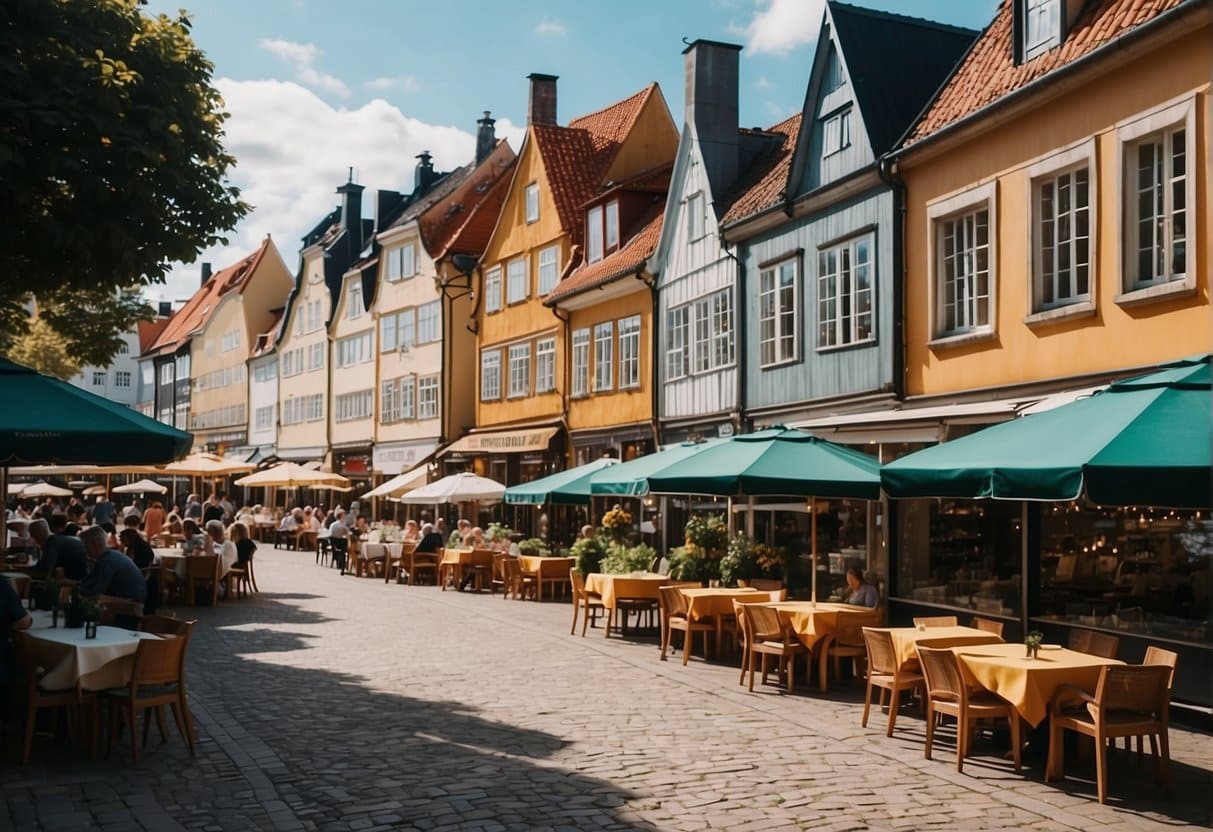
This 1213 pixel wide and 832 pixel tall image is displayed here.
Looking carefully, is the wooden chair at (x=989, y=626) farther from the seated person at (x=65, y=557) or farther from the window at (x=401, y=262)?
the window at (x=401, y=262)

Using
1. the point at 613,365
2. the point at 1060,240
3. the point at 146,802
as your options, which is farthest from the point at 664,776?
the point at 613,365

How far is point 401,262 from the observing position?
152 ft

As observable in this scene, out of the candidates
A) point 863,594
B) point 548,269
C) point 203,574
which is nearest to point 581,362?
point 548,269

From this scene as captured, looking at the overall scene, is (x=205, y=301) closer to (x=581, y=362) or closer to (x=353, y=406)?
(x=353, y=406)

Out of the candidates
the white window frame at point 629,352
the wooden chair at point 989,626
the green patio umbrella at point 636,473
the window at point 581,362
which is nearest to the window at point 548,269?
the window at point 581,362

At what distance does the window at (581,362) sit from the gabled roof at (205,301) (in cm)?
3924

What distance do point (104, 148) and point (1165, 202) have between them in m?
10.7

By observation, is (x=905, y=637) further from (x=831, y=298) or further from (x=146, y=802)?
(x=831, y=298)

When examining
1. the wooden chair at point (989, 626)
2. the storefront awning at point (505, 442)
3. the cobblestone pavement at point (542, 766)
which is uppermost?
the storefront awning at point (505, 442)

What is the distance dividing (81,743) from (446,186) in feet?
135

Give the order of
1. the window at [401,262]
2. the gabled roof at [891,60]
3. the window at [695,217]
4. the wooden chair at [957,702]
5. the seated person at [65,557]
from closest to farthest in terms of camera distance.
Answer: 1. the wooden chair at [957,702]
2. the seated person at [65,557]
3. the gabled roof at [891,60]
4. the window at [695,217]
5. the window at [401,262]

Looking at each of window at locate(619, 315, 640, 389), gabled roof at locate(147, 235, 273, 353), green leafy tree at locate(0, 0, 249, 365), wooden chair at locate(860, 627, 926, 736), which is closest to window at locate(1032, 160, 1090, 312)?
wooden chair at locate(860, 627, 926, 736)

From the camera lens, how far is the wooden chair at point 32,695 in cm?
945

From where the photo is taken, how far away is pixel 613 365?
100 feet
